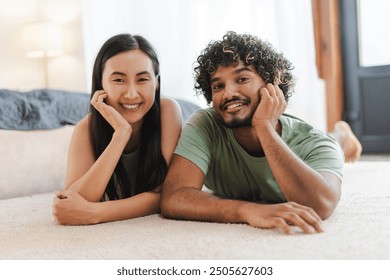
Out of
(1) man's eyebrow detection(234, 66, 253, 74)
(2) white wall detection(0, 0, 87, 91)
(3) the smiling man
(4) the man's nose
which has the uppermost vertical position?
(2) white wall detection(0, 0, 87, 91)

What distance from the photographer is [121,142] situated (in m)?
1.46

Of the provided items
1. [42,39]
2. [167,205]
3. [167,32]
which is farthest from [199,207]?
[42,39]

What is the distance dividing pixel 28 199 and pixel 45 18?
2441 millimetres

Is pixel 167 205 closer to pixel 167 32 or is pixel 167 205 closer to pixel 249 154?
pixel 249 154

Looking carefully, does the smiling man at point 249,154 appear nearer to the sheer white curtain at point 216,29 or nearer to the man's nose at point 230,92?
the man's nose at point 230,92

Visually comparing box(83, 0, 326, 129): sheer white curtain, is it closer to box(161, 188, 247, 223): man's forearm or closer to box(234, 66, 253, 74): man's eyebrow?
box(234, 66, 253, 74): man's eyebrow

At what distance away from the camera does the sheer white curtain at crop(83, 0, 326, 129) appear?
11.8 ft

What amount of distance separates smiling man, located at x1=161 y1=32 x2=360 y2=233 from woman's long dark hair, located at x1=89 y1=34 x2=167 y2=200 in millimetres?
123

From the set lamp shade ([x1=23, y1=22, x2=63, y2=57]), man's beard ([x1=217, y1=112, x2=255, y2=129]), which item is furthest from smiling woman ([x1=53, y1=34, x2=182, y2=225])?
lamp shade ([x1=23, y1=22, x2=63, y2=57])

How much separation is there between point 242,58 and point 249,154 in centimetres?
28

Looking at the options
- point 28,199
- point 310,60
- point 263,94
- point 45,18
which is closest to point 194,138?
point 263,94

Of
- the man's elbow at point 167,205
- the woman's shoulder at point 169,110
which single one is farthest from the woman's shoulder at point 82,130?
the man's elbow at point 167,205

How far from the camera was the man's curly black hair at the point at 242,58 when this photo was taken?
147 cm
